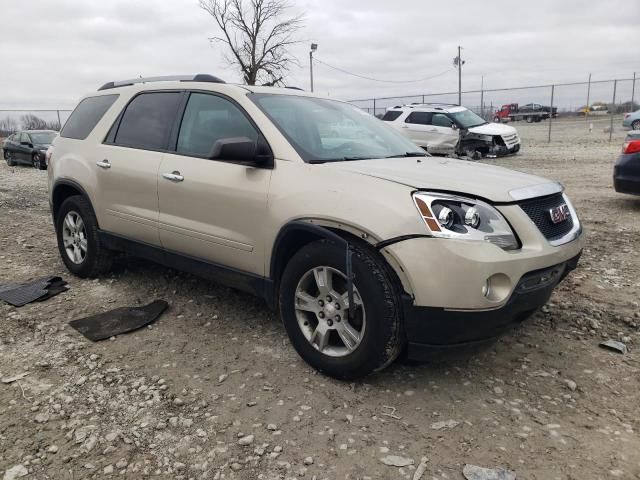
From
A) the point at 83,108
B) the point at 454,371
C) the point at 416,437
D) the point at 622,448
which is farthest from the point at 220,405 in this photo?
the point at 83,108

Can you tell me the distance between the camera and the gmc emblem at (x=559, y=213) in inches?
125

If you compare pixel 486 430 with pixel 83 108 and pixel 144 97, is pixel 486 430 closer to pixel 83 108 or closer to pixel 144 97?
pixel 144 97

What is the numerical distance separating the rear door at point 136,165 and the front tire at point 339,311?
1542mm

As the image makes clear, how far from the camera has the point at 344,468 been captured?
8.27 ft

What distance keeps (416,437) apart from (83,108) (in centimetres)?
445

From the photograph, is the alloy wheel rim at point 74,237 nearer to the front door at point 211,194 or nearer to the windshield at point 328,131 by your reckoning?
the front door at point 211,194

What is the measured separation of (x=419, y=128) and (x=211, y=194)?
12920 millimetres

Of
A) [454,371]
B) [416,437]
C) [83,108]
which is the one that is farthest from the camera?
[83,108]

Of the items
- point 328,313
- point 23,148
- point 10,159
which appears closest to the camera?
point 328,313

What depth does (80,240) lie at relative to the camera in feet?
16.9

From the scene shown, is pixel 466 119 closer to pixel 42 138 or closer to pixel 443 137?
pixel 443 137

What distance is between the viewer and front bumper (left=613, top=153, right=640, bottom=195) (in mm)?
7348

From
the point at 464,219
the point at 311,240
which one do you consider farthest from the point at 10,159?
the point at 464,219

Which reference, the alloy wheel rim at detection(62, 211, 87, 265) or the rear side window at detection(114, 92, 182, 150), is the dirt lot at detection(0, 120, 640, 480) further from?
the rear side window at detection(114, 92, 182, 150)
